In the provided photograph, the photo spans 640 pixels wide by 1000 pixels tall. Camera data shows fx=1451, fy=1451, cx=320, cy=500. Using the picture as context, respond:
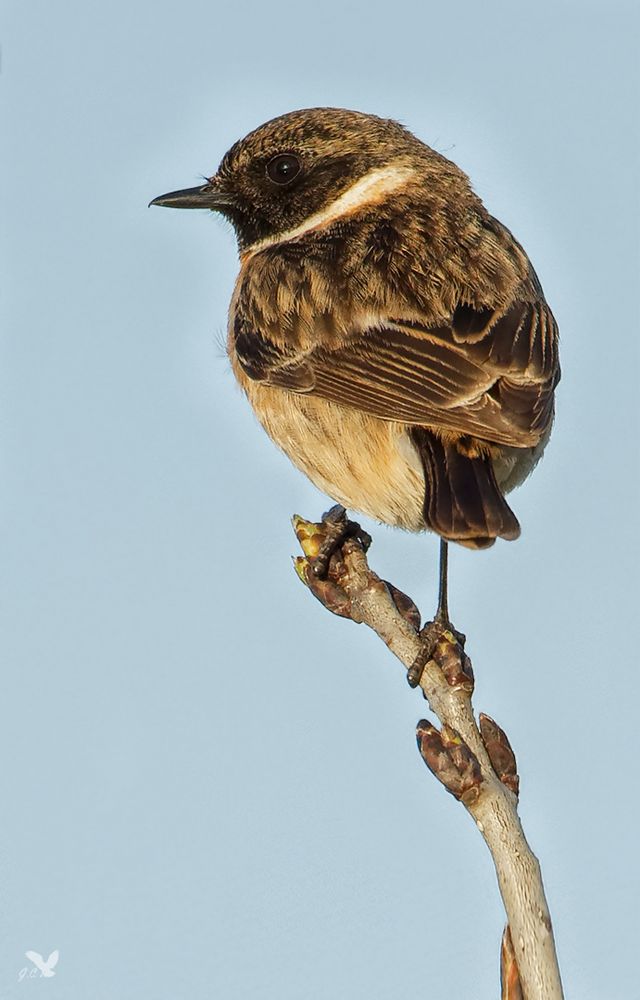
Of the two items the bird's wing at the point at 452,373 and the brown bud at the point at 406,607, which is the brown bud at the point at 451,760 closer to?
the brown bud at the point at 406,607

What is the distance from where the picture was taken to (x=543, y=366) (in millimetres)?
6195

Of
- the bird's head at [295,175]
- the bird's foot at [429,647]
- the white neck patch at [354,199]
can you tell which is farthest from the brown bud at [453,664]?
the bird's head at [295,175]

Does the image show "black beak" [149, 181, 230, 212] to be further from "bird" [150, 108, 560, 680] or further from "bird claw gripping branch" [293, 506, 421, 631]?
"bird claw gripping branch" [293, 506, 421, 631]

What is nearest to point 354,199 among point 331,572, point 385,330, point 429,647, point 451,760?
point 385,330

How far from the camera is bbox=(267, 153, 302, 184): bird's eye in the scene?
7691 millimetres

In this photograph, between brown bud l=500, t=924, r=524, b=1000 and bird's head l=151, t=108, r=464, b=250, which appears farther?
bird's head l=151, t=108, r=464, b=250

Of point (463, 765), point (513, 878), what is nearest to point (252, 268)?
point (463, 765)

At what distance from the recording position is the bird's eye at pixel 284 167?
7691mm

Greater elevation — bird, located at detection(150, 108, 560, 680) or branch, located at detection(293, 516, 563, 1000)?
bird, located at detection(150, 108, 560, 680)

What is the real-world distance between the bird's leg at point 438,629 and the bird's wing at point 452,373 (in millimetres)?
790

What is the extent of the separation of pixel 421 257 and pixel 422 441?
1.06 m

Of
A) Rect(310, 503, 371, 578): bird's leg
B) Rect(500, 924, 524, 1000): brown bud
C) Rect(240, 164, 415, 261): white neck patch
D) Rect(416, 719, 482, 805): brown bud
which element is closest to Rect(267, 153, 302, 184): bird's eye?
Rect(240, 164, 415, 261): white neck patch

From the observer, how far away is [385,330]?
6.17 metres

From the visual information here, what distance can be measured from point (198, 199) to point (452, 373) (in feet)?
7.95
